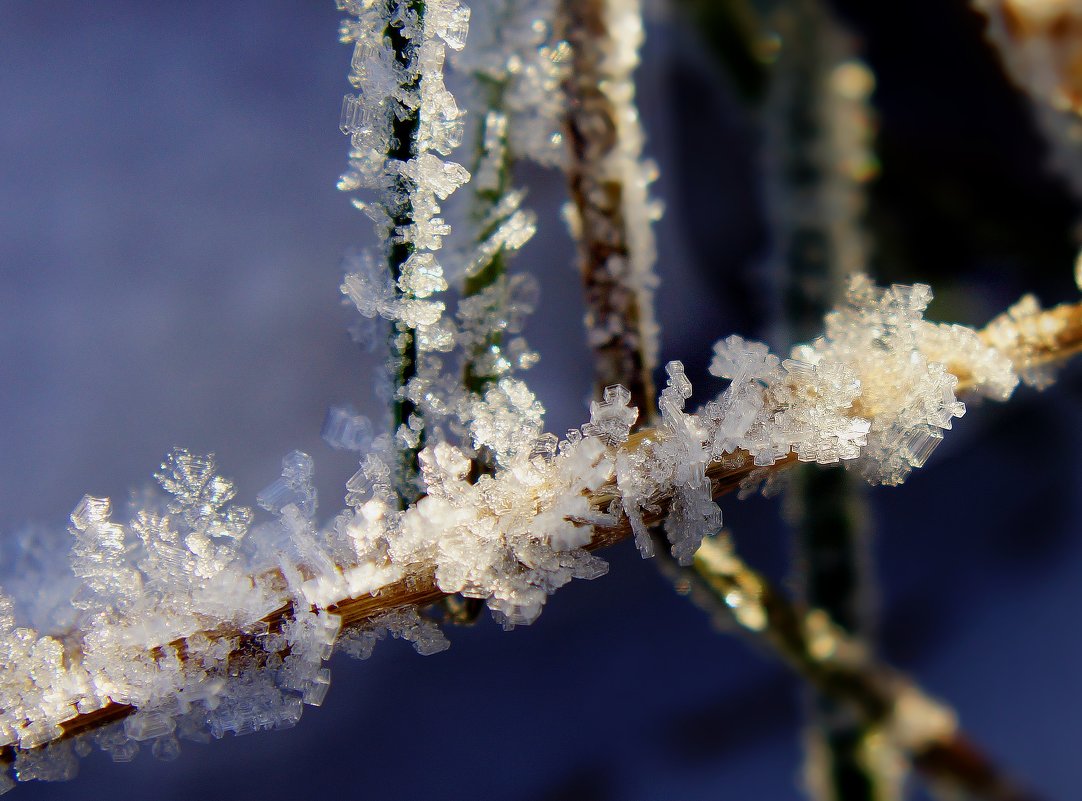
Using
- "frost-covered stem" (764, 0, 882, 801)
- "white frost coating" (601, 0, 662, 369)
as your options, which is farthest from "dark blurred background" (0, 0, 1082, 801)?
"white frost coating" (601, 0, 662, 369)

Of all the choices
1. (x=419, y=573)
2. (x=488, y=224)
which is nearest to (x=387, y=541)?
(x=419, y=573)

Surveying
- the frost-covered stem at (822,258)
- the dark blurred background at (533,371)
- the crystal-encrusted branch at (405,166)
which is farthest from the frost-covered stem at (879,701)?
the crystal-encrusted branch at (405,166)

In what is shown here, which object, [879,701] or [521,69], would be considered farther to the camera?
[879,701]

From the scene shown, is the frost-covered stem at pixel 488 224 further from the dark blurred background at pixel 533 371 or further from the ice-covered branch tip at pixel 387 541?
the dark blurred background at pixel 533 371

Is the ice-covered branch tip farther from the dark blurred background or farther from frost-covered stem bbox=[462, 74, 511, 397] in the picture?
the dark blurred background

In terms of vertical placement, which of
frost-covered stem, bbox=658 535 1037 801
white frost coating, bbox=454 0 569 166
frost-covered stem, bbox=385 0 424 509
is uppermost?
white frost coating, bbox=454 0 569 166

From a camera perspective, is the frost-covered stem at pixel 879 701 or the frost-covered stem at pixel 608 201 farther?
the frost-covered stem at pixel 879 701

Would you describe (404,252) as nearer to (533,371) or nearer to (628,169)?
(628,169)
